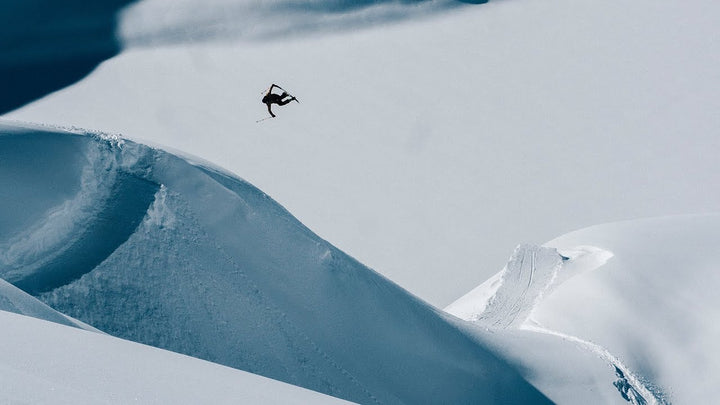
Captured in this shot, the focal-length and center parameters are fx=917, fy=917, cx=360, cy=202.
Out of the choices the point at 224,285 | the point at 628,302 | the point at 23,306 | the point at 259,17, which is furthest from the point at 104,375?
the point at 259,17

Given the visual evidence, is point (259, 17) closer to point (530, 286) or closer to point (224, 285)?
point (530, 286)

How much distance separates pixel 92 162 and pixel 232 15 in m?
14.4

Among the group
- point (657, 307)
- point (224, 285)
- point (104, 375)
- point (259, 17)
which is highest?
point (259, 17)

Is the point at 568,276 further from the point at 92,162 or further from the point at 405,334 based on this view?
the point at 92,162

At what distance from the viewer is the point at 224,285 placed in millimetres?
5590

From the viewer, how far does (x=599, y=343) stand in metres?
7.12

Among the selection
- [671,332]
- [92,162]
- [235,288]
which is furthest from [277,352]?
[671,332]

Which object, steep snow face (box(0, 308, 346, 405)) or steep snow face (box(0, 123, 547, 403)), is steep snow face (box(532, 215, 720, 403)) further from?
steep snow face (box(0, 308, 346, 405))

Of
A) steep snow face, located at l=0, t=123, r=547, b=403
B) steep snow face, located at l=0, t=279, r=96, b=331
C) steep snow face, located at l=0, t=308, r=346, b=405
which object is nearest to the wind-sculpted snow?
steep snow face, located at l=0, t=123, r=547, b=403

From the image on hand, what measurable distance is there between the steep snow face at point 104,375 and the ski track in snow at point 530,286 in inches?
186

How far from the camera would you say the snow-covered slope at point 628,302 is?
6.89 metres

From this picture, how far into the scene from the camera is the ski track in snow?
7.36m

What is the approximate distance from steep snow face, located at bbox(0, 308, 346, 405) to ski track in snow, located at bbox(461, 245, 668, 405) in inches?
186

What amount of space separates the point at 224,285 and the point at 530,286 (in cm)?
372
